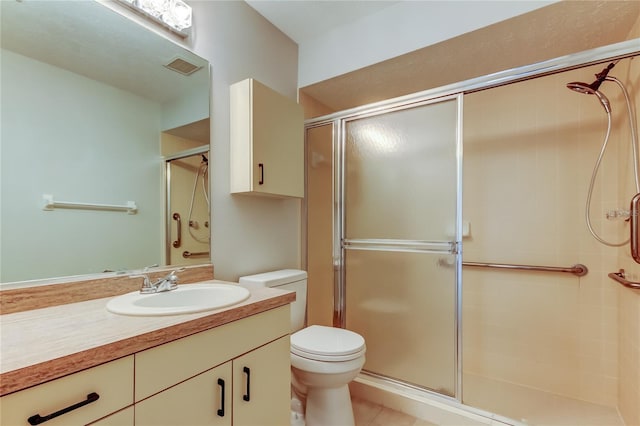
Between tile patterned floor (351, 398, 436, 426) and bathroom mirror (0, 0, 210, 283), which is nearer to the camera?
bathroom mirror (0, 0, 210, 283)

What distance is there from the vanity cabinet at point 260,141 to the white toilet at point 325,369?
1.82ft

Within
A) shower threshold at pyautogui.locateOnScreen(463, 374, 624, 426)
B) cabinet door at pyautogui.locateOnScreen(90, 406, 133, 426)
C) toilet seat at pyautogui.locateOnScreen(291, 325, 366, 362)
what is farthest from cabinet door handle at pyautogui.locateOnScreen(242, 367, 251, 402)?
shower threshold at pyautogui.locateOnScreen(463, 374, 624, 426)

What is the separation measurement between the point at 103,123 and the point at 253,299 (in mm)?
929

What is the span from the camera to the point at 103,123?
124 centimetres

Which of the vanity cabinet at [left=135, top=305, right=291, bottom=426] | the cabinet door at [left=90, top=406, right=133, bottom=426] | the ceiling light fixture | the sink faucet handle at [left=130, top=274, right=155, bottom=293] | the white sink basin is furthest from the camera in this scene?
the ceiling light fixture

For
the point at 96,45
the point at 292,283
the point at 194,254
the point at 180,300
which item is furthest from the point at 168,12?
the point at 292,283

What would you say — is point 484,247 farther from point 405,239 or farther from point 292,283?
point 292,283

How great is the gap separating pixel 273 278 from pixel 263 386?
2.30 feet

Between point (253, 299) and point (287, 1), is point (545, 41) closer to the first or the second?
point (287, 1)

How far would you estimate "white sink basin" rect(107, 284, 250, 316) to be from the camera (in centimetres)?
94

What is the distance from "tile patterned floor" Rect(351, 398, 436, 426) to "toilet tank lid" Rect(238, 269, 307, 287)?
84 centimetres

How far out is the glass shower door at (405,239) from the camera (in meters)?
1.76

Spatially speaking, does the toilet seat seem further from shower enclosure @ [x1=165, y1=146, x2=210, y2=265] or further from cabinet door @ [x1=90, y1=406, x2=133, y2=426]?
cabinet door @ [x1=90, y1=406, x2=133, y2=426]

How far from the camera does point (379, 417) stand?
5.78 ft
